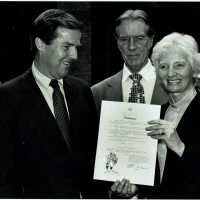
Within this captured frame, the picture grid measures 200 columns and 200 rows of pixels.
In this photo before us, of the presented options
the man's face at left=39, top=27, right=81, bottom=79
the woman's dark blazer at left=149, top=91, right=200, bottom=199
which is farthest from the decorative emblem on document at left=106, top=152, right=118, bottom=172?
the man's face at left=39, top=27, right=81, bottom=79

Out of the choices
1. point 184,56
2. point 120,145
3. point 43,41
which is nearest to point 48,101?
point 43,41

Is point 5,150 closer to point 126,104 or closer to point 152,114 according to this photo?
point 126,104

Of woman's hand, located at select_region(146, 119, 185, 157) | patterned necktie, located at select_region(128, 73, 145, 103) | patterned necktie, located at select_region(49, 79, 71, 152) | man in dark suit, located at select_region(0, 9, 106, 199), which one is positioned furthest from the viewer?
patterned necktie, located at select_region(128, 73, 145, 103)

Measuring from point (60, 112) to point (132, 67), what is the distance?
635mm

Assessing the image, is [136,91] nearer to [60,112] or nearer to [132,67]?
[132,67]

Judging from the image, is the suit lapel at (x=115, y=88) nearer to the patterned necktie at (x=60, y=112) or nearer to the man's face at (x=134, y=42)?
the man's face at (x=134, y=42)

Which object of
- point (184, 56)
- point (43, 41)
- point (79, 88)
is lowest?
point (79, 88)

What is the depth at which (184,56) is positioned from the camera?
1.99 meters

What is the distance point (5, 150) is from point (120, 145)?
0.78 metres

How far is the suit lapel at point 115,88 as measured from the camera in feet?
7.64

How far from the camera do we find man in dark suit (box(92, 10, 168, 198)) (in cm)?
225

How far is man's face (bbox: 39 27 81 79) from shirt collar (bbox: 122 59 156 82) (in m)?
0.41

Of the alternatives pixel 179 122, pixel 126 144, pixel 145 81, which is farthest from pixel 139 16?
pixel 126 144

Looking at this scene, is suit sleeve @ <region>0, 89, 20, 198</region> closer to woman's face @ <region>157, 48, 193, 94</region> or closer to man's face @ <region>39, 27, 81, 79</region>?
man's face @ <region>39, 27, 81, 79</region>
